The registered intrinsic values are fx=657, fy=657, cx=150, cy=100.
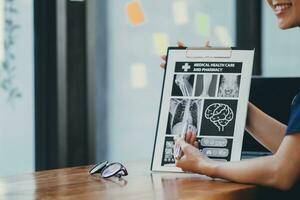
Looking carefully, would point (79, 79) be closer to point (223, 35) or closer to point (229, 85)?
point (229, 85)

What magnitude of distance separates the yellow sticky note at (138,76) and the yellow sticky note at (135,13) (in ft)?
0.73

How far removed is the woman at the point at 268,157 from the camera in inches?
68.7

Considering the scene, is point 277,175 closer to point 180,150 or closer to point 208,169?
point 208,169

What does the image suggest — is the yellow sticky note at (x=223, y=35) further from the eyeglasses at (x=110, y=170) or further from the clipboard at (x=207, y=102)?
the eyeglasses at (x=110, y=170)

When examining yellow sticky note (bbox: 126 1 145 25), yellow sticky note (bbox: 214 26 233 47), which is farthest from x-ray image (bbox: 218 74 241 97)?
yellow sticky note (bbox: 214 26 233 47)

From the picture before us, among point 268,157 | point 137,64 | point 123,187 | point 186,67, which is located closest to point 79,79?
point 137,64

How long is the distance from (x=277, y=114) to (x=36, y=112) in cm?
104

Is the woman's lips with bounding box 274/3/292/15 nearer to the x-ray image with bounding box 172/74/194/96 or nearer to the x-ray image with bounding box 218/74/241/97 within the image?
the x-ray image with bounding box 218/74/241/97

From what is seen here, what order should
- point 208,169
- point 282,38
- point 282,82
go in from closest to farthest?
point 208,169 < point 282,82 < point 282,38

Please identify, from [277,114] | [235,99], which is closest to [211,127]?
[235,99]

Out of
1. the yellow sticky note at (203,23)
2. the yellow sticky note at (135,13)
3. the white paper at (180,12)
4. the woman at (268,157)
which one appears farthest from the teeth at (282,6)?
the yellow sticky note at (203,23)

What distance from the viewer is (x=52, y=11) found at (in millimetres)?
2814

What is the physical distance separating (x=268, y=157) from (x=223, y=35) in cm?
223

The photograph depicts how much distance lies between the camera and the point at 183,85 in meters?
2.13
